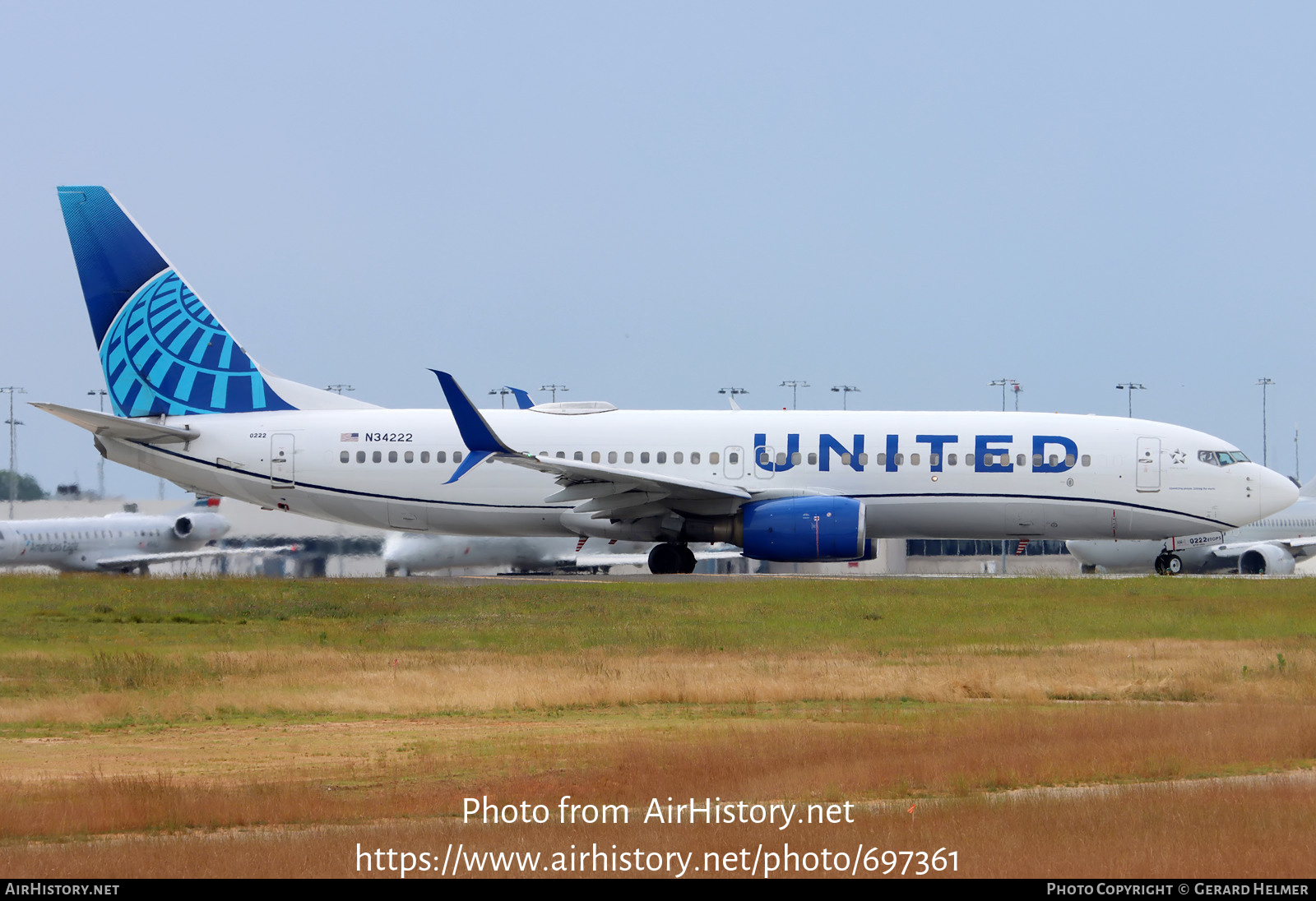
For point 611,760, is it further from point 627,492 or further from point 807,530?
point 627,492

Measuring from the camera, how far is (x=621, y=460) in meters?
31.9

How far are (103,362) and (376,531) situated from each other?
28.4 ft

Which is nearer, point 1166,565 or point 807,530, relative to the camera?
point 807,530

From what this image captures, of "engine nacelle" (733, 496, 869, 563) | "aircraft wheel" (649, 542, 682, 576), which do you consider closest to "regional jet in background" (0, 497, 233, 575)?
"aircraft wheel" (649, 542, 682, 576)

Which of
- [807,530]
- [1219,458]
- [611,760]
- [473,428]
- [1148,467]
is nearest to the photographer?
[611,760]

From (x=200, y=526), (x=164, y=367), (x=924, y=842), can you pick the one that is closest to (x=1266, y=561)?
(x=200, y=526)

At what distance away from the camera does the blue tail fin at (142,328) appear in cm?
3294

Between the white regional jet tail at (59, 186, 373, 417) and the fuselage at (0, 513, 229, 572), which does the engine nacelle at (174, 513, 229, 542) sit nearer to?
the fuselage at (0, 513, 229, 572)

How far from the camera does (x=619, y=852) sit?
8.65 meters

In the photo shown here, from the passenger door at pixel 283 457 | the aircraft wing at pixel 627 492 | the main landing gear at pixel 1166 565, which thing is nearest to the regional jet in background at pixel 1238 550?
the main landing gear at pixel 1166 565

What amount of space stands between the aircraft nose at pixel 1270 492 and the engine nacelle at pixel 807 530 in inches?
357

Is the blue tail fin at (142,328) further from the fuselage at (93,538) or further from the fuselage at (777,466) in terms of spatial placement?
the fuselage at (93,538)

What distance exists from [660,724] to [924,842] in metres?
5.74

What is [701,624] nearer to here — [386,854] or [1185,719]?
[1185,719]
